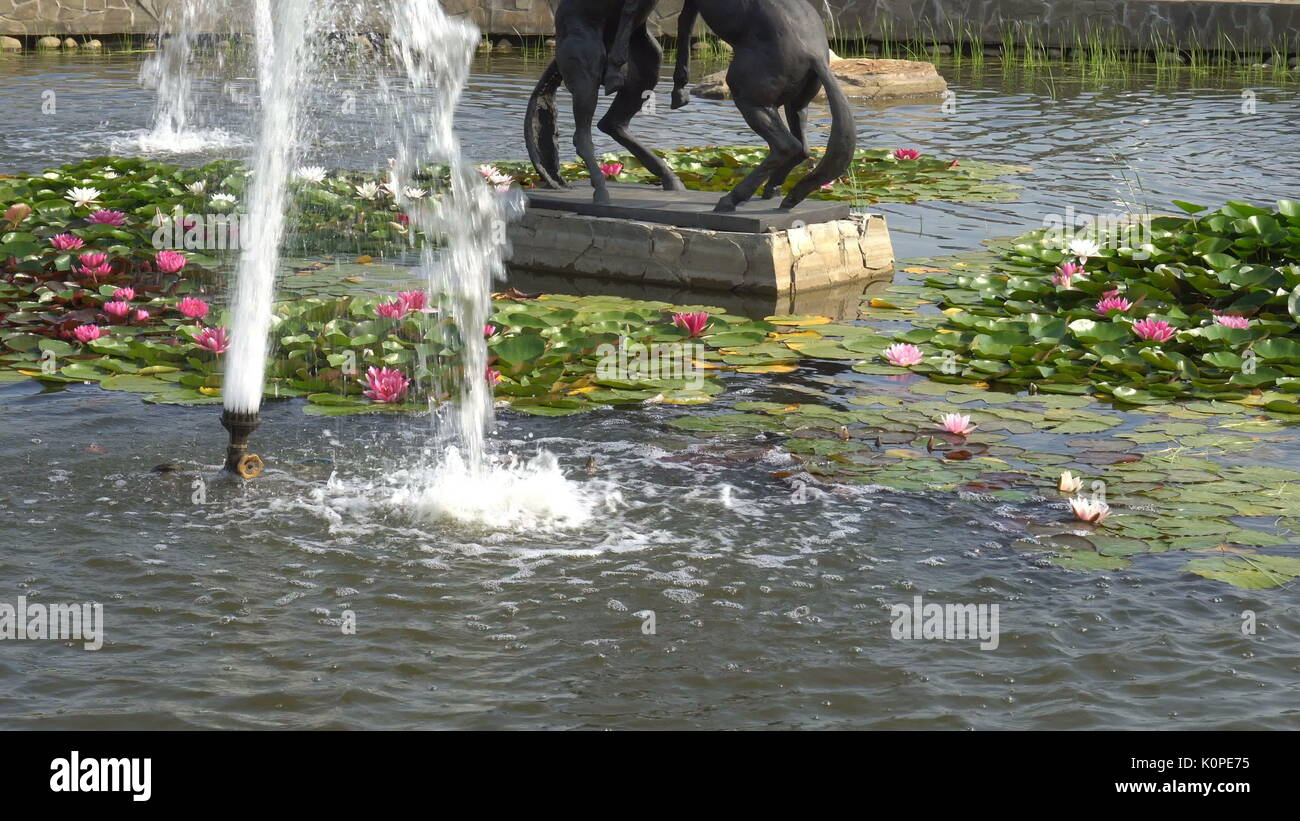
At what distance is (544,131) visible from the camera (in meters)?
8.42

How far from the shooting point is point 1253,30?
18.5 metres

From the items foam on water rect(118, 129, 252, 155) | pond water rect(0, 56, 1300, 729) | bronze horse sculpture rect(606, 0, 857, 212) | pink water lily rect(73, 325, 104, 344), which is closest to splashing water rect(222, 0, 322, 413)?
pond water rect(0, 56, 1300, 729)

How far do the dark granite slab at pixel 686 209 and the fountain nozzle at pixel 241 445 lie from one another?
11.0 feet

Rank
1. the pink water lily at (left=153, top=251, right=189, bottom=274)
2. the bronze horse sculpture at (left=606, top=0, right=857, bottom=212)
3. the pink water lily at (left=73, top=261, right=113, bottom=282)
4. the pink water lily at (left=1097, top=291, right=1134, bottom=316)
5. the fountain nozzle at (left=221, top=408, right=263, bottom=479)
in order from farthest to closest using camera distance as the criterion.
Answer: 1. the pink water lily at (left=153, top=251, right=189, bottom=274)
2. the pink water lily at (left=73, top=261, right=113, bottom=282)
3. the bronze horse sculpture at (left=606, top=0, right=857, bottom=212)
4. the pink water lily at (left=1097, top=291, right=1134, bottom=316)
5. the fountain nozzle at (left=221, top=408, right=263, bottom=479)

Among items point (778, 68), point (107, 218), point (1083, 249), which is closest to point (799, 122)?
point (778, 68)

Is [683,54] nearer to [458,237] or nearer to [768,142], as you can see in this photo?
[768,142]

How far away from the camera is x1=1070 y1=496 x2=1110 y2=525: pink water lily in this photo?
4457 mm

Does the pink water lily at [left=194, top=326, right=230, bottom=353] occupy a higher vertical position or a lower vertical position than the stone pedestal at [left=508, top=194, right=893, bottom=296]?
lower

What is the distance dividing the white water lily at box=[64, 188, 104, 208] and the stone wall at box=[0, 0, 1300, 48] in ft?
37.7

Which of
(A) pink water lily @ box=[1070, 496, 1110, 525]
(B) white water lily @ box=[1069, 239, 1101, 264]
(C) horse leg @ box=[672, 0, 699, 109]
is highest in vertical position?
(C) horse leg @ box=[672, 0, 699, 109]

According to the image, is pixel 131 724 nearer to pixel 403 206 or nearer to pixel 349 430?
pixel 349 430

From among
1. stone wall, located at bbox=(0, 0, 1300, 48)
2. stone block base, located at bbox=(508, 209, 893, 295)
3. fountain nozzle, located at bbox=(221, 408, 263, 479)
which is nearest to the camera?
fountain nozzle, located at bbox=(221, 408, 263, 479)

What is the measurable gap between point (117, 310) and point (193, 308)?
1.14ft

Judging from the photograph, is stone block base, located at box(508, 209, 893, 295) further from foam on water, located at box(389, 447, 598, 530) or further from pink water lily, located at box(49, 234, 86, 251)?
foam on water, located at box(389, 447, 598, 530)
